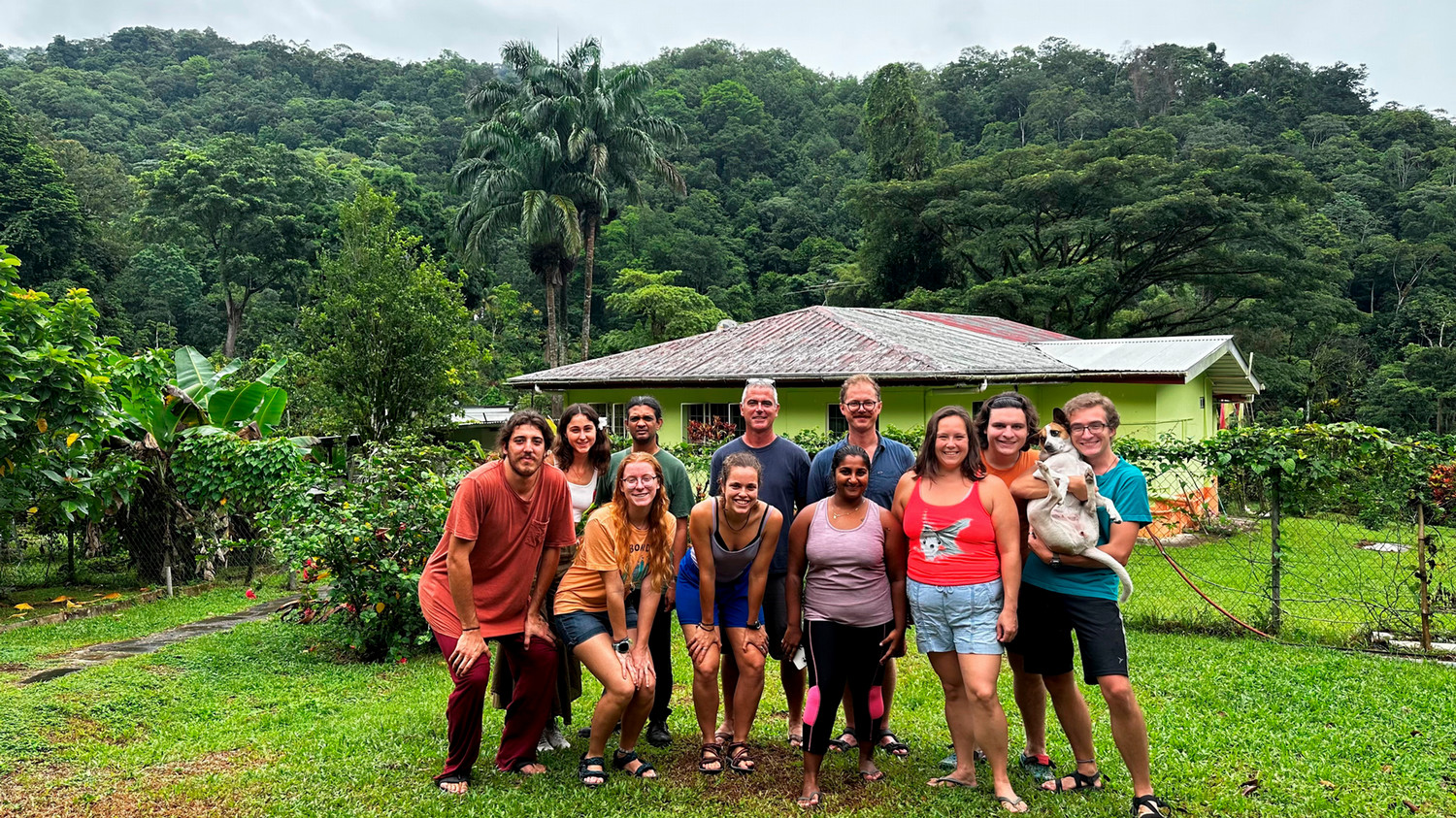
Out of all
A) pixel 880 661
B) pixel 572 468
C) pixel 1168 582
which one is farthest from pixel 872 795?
pixel 1168 582

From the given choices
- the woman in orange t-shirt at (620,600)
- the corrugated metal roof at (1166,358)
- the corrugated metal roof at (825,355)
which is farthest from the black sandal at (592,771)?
the corrugated metal roof at (1166,358)

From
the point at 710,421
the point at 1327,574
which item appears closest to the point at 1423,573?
the point at 1327,574

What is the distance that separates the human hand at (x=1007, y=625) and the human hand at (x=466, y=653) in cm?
232

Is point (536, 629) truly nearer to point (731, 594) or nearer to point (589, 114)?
point (731, 594)

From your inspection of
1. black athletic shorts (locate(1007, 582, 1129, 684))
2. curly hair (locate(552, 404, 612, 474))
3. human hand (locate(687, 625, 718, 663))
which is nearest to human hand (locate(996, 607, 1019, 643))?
black athletic shorts (locate(1007, 582, 1129, 684))

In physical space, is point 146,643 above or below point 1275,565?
below

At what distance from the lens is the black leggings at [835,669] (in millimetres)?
3932

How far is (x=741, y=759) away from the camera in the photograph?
14.1 ft

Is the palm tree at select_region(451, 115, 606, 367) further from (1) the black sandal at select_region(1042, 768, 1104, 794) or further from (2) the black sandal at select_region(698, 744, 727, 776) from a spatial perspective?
(1) the black sandal at select_region(1042, 768, 1104, 794)

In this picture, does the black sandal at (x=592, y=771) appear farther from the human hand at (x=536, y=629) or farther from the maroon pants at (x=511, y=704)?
the human hand at (x=536, y=629)

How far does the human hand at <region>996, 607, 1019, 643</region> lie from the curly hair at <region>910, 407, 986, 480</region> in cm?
59

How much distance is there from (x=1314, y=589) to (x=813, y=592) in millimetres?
6517

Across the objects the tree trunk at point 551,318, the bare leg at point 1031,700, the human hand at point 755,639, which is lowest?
the bare leg at point 1031,700

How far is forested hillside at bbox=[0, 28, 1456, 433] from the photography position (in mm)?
28391
